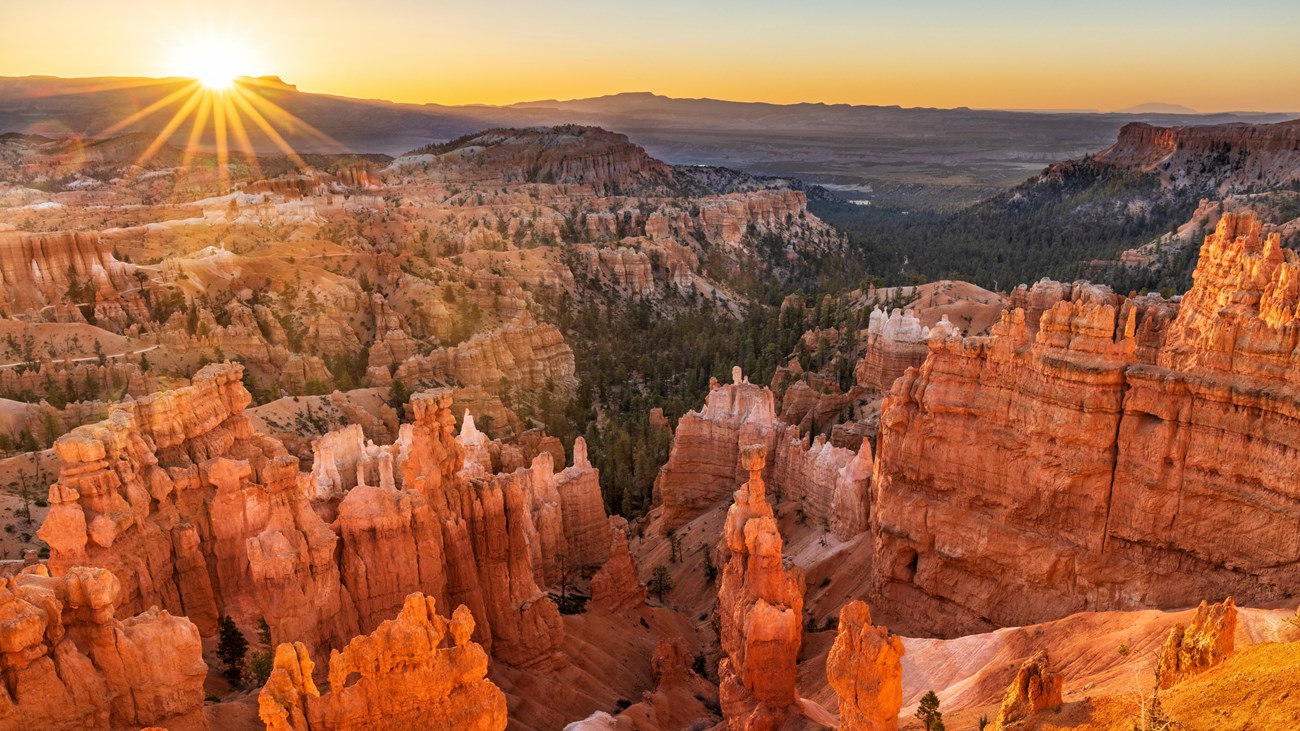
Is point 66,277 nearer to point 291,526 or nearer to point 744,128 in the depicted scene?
point 291,526

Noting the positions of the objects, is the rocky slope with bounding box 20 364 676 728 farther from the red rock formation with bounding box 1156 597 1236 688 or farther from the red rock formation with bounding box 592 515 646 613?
the red rock formation with bounding box 1156 597 1236 688

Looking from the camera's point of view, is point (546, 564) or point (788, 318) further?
point (788, 318)

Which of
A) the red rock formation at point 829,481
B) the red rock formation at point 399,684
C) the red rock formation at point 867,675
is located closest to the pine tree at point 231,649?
the red rock formation at point 399,684

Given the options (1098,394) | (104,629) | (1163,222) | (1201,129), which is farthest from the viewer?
(1201,129)

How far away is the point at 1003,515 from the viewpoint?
2047 centimetres

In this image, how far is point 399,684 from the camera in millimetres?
12703

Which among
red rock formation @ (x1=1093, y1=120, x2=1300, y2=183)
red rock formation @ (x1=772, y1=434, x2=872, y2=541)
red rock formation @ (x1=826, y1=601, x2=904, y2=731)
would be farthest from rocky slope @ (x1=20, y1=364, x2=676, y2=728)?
red rock formation @ (x1=1093, y1=120, x2=1300, y2=183)

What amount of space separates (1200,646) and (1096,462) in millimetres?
7549

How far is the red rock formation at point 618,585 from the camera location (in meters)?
27.3

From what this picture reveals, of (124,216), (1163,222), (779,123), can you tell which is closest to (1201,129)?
(1163,222)

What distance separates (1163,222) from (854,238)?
44.1 meters

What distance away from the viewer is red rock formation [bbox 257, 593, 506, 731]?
1225 cm

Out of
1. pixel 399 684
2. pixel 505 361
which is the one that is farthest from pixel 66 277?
pixel 399 684

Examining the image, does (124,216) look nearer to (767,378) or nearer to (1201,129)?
(767,378)
